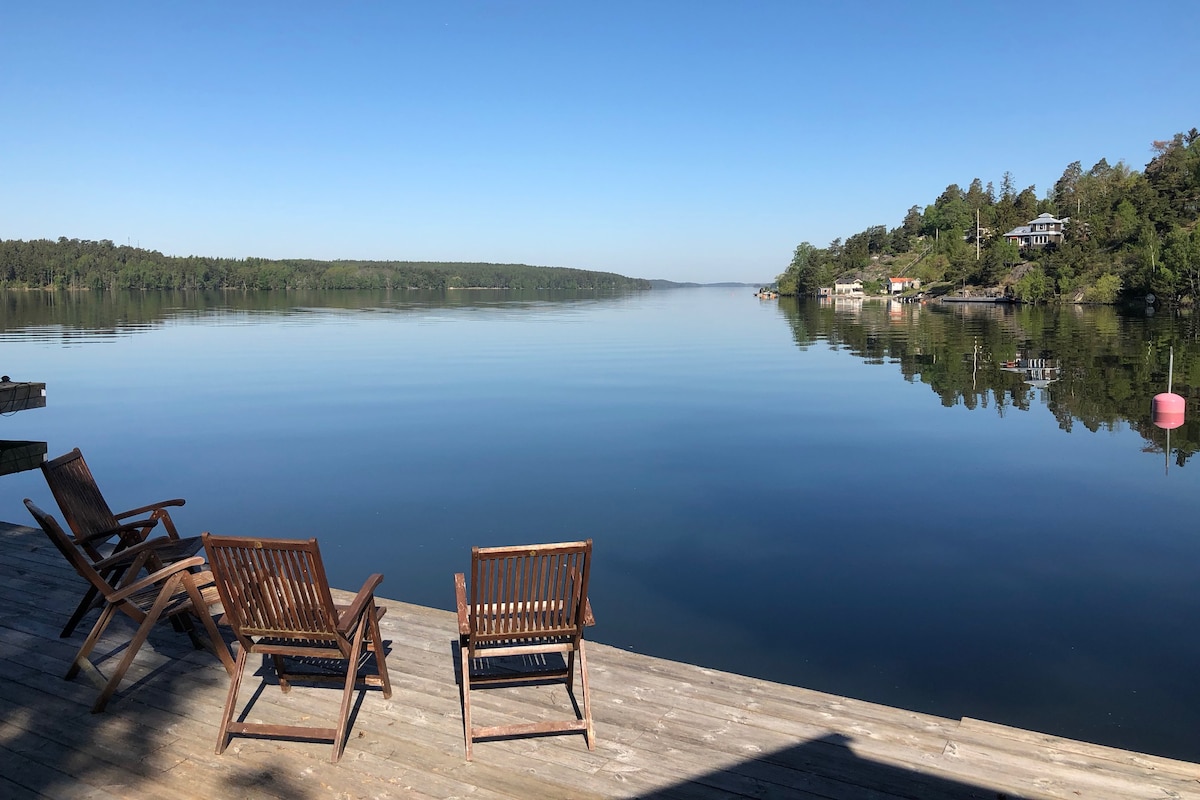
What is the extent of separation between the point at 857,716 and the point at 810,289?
16326 cm

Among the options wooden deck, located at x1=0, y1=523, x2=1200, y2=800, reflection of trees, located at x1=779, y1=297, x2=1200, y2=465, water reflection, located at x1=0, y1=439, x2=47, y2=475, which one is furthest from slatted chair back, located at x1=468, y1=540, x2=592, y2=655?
reflection of trees, located at x1=779, y1=297, x2=1200, y2=465

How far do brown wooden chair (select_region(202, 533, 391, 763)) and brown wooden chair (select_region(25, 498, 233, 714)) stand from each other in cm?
56

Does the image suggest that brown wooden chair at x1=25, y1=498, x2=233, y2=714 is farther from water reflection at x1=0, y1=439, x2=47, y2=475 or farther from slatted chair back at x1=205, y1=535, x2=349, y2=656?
water reflection at x1=0, y1=439, x2=47, y2=475

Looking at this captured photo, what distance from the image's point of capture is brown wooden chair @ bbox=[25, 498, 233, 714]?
4.82 m

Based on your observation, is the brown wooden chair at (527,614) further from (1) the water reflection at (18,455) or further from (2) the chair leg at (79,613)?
(1) the water reflection at (18,455)

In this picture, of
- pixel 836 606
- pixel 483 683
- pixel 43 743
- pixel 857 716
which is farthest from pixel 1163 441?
pixel 43 743

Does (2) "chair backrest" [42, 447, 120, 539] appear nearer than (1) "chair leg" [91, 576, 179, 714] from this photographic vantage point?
No

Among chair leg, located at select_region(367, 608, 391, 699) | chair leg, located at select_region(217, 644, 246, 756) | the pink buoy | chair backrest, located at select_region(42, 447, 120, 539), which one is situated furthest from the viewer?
the pink buoy

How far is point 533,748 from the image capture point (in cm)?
454

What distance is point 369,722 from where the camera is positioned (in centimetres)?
477

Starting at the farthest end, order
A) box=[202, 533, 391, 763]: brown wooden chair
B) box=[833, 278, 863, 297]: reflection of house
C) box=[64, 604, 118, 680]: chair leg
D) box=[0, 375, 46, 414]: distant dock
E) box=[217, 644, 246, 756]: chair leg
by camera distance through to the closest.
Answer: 1. box=[833, 278, 863, 297]: reflection of house
2. box=[0, 375, 46, 414]: distant dock
3. box=[64, 604, 118, 680]: chair leg
4. box=[217, 644, 246, 756]: chair leg
5. box=[202, 533, 391, 763]: brown wooden chair

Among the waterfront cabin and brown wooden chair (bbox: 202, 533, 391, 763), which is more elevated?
the waterfront cabin

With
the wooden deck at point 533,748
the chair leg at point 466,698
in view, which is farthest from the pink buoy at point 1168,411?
the chair leg at point 466,698

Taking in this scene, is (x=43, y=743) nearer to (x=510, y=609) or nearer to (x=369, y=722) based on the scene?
(x=369, y=722)
